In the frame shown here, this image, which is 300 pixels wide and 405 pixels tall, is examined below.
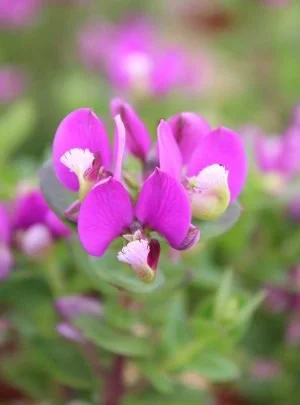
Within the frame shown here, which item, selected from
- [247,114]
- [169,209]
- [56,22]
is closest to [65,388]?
[169,209]

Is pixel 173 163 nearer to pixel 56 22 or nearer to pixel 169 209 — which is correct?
pixel 169 209

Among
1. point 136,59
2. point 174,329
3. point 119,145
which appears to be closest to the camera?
point 119,145

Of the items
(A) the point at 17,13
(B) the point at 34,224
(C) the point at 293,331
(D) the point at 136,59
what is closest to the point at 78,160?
(B) the point at 34,224

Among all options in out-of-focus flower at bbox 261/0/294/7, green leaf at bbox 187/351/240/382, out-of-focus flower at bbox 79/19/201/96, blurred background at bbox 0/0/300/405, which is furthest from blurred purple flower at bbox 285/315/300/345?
out-of-focus flower at bbox 261/0/294/7

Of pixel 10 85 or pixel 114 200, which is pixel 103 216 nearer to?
pixel 114 200

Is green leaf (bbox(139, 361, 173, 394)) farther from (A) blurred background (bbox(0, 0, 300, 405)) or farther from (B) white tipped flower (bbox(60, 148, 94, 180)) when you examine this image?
(B) white tipped flower (bbox(60, 148, 94, 180))

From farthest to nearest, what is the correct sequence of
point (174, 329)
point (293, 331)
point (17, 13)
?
1. point (17, 13)
2. point (293, 331)
3. point (174, 329)
